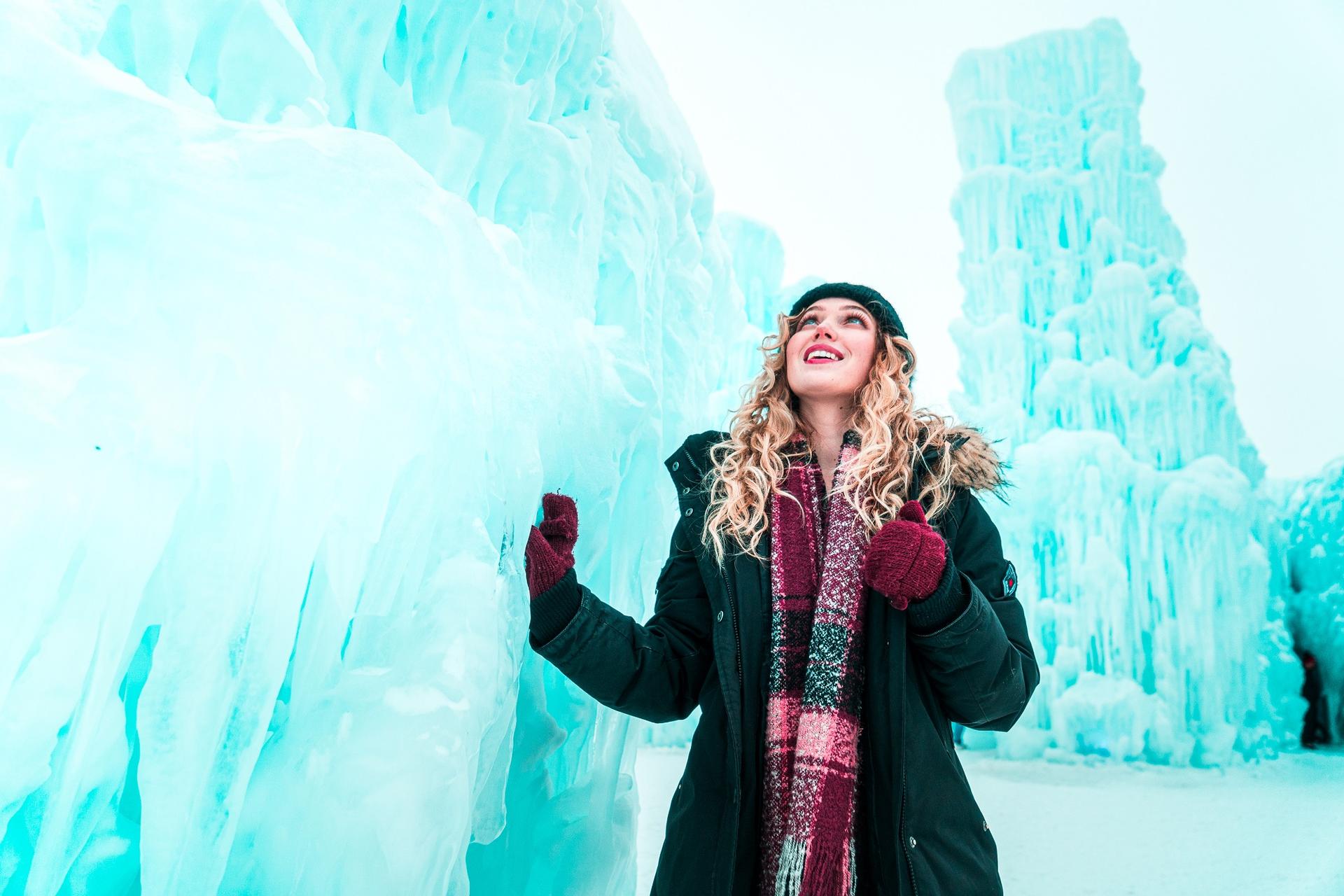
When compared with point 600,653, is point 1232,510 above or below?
above

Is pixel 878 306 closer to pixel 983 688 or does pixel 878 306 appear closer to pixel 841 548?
pixel 841 548

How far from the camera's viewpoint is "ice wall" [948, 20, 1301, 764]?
8.21 m

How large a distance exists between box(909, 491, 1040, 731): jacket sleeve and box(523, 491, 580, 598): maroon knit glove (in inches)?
26.2

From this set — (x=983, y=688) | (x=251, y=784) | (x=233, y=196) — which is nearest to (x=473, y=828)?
(x=251, y=784)

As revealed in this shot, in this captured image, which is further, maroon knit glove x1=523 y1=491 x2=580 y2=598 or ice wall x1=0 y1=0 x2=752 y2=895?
maroon knit glove x1=523 y1=491 x2=580 y2=598

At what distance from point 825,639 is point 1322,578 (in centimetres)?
1016

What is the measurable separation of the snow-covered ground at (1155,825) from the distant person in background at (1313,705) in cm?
60

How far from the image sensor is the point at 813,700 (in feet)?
4.68

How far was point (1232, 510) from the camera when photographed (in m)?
8.43

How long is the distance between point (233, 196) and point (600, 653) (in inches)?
43.2

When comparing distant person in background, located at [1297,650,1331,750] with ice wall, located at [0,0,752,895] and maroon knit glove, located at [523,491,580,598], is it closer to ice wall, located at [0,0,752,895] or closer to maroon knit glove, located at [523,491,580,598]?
ice wall, located at [0,0,752,895]

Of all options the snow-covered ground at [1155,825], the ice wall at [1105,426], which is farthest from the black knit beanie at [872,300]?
the ice wall at [1105,426]

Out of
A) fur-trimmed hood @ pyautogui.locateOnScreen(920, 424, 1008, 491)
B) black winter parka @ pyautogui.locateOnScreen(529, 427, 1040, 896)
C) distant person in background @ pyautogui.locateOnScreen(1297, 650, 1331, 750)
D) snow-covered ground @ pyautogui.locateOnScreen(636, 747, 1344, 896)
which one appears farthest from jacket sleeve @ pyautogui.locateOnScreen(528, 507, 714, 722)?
distant person in background @ pyautogui.locateOnScreen(1297, 650, 1331, 750)

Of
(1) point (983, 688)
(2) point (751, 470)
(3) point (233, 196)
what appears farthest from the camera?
(2) point (751, 470)
